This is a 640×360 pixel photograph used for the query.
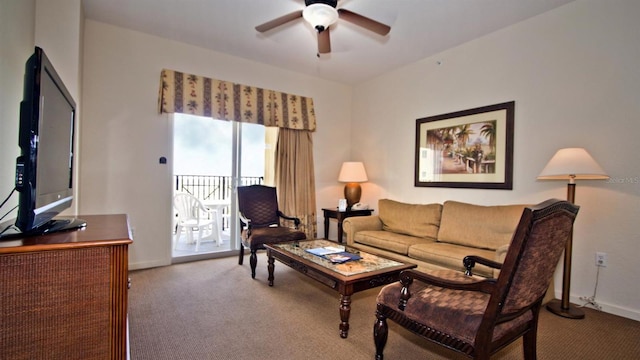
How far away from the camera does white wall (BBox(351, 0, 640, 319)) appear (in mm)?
2520

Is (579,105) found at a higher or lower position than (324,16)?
lower

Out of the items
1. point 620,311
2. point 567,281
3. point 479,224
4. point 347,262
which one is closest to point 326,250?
point 347,262

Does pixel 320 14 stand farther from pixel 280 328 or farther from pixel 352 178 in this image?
pixel 352 178

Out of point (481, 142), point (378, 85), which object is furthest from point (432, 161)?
point (378, 85)

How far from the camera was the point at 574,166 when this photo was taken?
2.44 meters

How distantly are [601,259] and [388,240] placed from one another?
6.01 feet

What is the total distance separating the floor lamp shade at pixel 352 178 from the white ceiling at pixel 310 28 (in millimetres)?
1496

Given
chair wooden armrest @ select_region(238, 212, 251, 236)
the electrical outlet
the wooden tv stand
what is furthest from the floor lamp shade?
the wooden tv stand

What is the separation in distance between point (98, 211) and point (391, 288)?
3.25 metres

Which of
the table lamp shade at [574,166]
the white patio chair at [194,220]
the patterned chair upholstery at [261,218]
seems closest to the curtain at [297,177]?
the patterned chair upholstery at [261,218]

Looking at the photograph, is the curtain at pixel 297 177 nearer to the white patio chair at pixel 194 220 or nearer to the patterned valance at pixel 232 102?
the patterned valance at pixel 232 102

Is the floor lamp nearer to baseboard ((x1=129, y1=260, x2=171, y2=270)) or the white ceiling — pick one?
the white ceiling

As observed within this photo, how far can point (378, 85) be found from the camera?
4820 mm

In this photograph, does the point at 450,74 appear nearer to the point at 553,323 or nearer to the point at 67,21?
the point at 553,323
